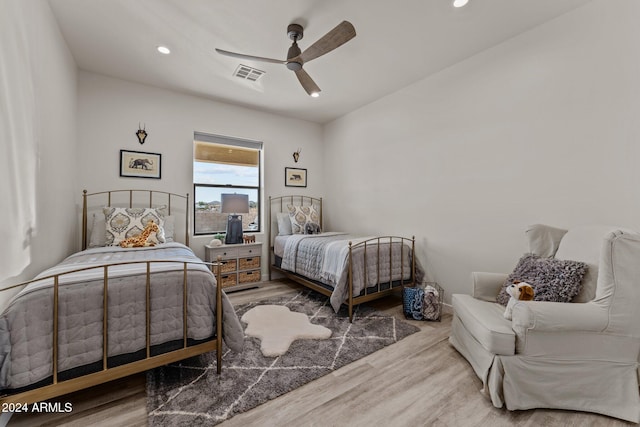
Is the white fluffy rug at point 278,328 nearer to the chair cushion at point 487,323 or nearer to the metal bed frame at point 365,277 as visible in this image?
the metal bed frame at point 365,277

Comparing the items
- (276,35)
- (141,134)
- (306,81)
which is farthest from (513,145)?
(141,134)

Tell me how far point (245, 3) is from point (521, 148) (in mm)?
2748

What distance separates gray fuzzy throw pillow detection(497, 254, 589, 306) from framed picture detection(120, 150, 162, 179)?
13.6 ft

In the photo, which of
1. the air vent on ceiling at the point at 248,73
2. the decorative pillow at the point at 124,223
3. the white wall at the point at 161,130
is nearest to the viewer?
the decorative pillow at the point at 124,223

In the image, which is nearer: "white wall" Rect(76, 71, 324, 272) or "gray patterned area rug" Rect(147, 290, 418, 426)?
"gray patterned area rug" Rect(147, 290, 418, 426)

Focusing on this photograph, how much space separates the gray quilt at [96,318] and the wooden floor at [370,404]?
13.9 inches

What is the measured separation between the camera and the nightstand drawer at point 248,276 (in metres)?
3.83

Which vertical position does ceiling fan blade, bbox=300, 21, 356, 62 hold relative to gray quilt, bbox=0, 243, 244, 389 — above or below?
above

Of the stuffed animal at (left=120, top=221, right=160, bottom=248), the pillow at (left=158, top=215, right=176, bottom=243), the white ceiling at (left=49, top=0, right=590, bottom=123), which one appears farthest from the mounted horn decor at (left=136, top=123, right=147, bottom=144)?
the stuffed animal at (left=120, top=221, right=160, bottom=248)

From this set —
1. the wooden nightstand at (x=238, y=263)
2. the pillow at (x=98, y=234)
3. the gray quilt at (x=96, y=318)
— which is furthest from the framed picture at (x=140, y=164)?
A: the gray quilt at (x=96, y=318)

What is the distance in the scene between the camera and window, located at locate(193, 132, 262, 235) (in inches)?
156

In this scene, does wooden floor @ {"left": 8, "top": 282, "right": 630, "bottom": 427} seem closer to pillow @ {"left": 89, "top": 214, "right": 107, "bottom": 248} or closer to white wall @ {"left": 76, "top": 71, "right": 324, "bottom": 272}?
pillow @ {"left": 89, "top": 214, "right": 107, "bottom": 248}

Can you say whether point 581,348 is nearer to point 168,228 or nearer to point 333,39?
point 333,39

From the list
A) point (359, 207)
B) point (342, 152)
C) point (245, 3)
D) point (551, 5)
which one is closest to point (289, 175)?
point (342, 152)
